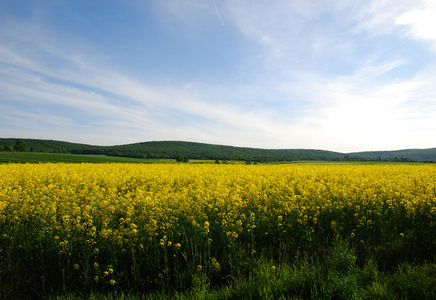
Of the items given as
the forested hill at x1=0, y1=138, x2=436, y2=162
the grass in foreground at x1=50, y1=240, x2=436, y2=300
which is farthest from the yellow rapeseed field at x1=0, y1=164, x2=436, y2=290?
the forested hill at x1=0, y1=138, x2=436, y2=162

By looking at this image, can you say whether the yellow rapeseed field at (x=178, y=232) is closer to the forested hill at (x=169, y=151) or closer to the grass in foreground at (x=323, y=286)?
the grass in foreground at (x=323, y=286)

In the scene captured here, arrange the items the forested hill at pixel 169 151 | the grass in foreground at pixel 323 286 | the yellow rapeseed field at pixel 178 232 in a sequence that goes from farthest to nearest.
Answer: the forested hill at pixel 169 151
the yellow rapeseed field at pixel 178 232
the grass in foreground at pixel 323 286

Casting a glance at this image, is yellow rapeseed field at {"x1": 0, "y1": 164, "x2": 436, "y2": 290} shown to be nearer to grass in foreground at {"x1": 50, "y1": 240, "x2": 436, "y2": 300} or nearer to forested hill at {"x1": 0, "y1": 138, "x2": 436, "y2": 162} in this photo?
grass in foreground at {"x1": 50, "y1": 240, "x2": 436, "y2": 300}

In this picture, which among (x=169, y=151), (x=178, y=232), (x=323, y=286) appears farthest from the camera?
(x=169, y=151)

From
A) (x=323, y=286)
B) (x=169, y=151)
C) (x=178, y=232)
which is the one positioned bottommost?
(x=323, y=286)

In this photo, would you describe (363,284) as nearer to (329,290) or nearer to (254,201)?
(329,290)

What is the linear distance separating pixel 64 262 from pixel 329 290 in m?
4.28

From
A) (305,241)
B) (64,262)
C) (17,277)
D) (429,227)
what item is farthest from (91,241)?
(429,227)

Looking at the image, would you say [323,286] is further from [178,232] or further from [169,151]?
[169,151]

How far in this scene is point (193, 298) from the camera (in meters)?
3.27

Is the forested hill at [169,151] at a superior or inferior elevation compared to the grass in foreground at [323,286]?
superior

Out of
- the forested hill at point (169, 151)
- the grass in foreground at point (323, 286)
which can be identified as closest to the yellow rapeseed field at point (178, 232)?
the grass in foreground at point (323, 286)

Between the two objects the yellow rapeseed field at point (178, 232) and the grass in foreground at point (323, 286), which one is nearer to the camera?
the grass in foreground at point (323, 286)

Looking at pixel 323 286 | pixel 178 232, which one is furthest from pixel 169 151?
pixel 323 286
